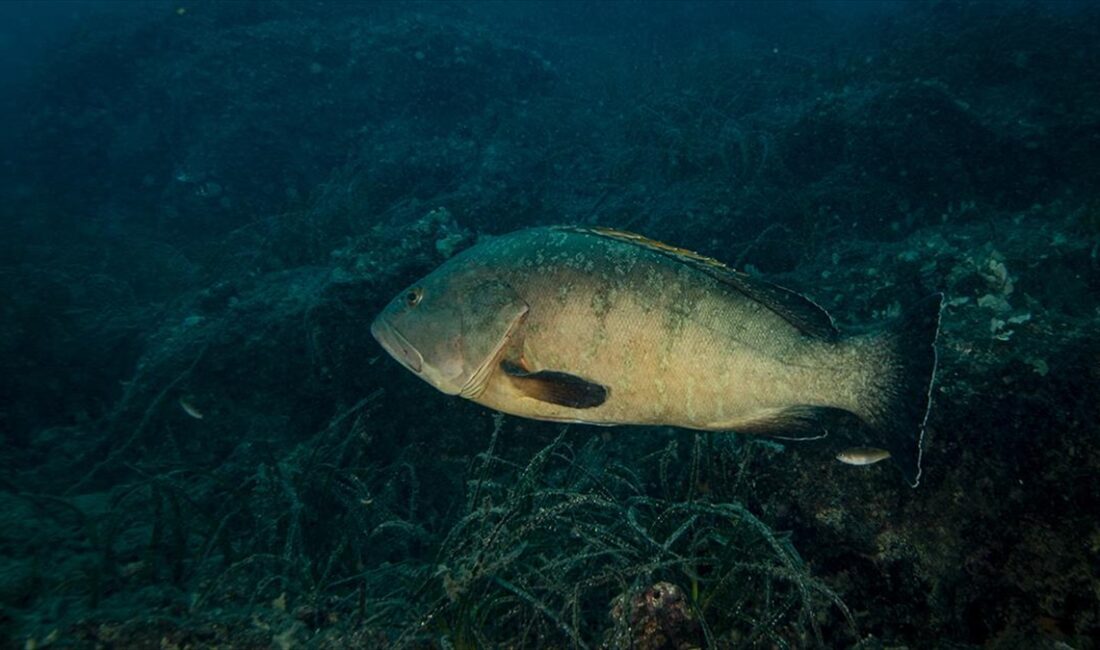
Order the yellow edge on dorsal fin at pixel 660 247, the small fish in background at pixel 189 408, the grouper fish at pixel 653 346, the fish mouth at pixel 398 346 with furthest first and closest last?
the small fish in background at pixel 189 408, the fish mouth at pixel 398 346, the yellow edge on dorsal fin at pixel 660 247, the grouper fish at pixel 653 346

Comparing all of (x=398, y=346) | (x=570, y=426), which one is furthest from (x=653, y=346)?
(x=570, y=426)

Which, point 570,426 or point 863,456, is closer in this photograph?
point 863,456

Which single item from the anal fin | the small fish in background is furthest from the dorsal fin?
the small fish in background

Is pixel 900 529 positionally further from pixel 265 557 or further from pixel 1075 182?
pixel 1075 182

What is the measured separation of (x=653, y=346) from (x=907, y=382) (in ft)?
3.73

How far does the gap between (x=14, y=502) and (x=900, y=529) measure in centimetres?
653

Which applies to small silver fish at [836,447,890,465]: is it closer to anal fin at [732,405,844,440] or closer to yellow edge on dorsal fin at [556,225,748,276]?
anal fin at [732,405,844,440]

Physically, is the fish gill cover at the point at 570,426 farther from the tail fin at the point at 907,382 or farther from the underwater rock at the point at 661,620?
the tail fin at the point at 907,382

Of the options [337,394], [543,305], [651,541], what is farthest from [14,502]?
[651,541]

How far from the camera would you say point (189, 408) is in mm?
5297

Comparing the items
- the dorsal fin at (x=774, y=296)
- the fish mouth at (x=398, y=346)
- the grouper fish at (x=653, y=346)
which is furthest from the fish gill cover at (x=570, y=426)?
the dorsal fin at (x=774, y=296)

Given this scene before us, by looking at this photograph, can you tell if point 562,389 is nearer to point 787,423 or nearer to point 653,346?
point 653,346

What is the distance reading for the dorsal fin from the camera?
249 centimetres

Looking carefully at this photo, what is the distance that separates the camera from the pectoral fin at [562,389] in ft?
8.41
